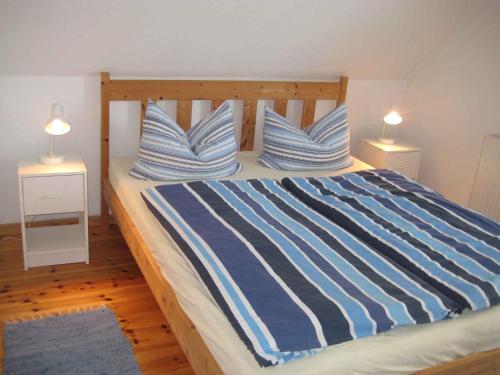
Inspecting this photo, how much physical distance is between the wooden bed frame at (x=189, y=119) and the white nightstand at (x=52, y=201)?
24 centimetres

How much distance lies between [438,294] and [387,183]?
125 centimetres

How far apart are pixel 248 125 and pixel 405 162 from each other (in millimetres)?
1178

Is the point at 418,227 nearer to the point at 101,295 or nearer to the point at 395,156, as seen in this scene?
the point at 395,156

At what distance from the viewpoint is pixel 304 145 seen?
134 inches

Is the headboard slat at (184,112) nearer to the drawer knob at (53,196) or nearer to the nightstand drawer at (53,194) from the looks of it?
the nightstand drawer at (53,194)

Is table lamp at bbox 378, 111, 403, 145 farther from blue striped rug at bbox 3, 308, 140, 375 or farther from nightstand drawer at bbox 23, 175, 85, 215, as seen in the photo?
blue striped rug at bbox 3, 308, 140, 375

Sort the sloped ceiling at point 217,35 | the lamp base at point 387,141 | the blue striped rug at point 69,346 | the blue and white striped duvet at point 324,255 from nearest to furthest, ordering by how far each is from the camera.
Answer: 1. the blue and white striped duvet at point 324,255
2. the blue striped rug at point 69,346
3. the sloped ceiling at point 217,35
4. the lamp base at point 387,141

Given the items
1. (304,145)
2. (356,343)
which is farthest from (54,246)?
(356,343)

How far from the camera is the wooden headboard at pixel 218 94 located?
3250 mm

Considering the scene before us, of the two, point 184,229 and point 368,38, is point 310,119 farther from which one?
point 184,229

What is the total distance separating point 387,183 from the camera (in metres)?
3.14

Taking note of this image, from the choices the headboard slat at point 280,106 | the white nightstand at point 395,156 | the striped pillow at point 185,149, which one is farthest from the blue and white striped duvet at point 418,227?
the headboard slat at point 280,106

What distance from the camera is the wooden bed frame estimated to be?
73.9 inches

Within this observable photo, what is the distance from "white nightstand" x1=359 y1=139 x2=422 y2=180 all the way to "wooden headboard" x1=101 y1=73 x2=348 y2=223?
16.9 inches
